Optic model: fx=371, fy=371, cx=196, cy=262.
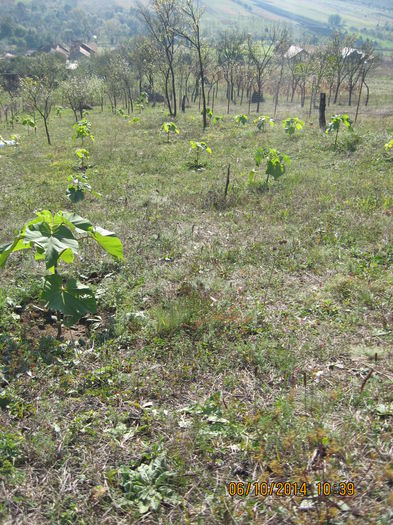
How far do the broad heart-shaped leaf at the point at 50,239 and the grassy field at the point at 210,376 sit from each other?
42.5 inches

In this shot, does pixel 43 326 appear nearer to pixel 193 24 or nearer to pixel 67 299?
pixel 67 299

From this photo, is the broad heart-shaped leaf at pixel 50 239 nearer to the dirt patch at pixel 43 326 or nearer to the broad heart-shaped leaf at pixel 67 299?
the broad heart-shaped leaf at pixel 67 299

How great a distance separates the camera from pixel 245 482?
2.72 meters

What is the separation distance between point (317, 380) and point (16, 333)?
3412mm

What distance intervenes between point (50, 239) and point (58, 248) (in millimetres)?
155

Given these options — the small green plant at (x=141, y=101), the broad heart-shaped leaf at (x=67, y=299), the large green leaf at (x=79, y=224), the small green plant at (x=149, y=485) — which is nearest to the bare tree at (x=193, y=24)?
the small green plant at (x=141, y=101)

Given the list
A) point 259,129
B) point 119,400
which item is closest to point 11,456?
point 119,400

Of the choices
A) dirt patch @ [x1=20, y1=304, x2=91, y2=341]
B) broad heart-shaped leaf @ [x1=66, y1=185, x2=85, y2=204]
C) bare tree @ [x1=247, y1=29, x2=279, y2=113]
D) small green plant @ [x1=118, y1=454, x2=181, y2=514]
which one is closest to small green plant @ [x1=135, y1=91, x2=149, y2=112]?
bare tree @ [x1=247, y1=29, x2=279, y2=113]

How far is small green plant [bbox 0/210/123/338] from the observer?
3.82 metres

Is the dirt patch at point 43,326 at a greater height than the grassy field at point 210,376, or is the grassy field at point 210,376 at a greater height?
the grassy field at point 210,376
